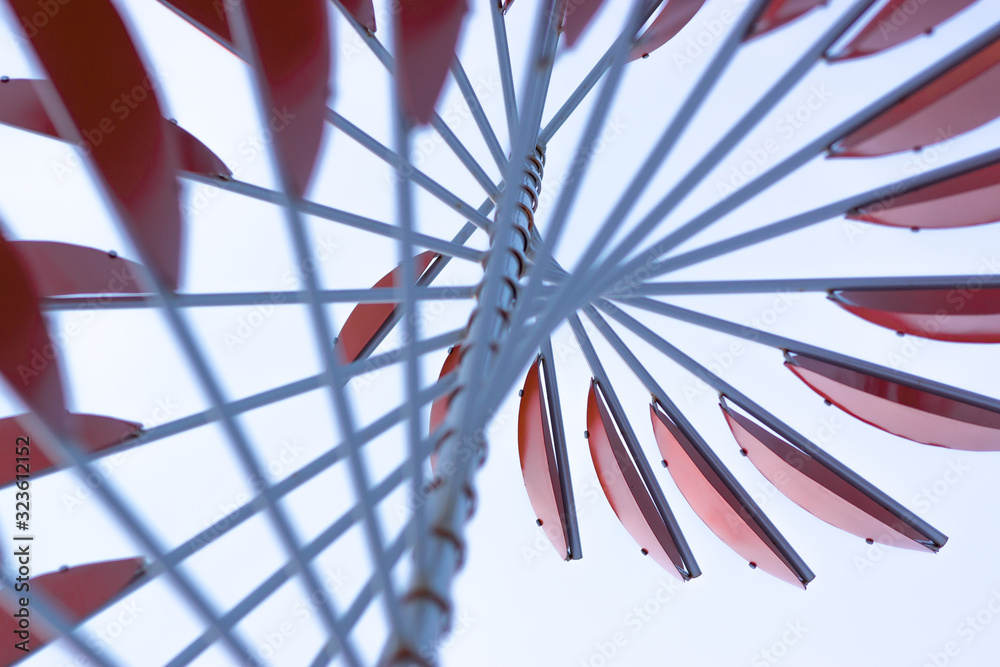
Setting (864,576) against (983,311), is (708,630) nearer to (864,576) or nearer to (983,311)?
(864,576)

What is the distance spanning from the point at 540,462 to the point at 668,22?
143 inches

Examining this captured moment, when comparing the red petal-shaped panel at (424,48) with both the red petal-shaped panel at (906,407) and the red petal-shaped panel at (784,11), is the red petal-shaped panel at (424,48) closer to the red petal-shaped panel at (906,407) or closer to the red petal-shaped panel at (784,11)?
the red petal-shaped panel at (784,11)

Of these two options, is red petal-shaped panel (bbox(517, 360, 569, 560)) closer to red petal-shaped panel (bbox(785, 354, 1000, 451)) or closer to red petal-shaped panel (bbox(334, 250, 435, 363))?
red petal-shaped panel (bbox(334, 250, 435, 363))

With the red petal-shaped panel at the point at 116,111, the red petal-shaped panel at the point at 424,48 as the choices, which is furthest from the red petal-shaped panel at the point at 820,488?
the red petal-shaped panel at the point at 116,111

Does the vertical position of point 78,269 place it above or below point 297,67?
below

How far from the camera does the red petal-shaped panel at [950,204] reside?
4.98 m

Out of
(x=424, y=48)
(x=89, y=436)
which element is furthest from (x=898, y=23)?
(x=89, y=436)

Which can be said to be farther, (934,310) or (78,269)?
(934,310)

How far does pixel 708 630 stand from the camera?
30.0ft

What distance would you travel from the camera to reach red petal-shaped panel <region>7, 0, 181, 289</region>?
319cm

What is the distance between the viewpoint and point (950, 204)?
5148 millimetres

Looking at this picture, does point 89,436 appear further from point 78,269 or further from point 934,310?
point 934,310

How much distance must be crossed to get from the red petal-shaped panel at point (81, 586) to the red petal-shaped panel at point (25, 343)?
123 centimetres

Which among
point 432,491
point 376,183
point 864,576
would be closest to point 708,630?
point 864,576
